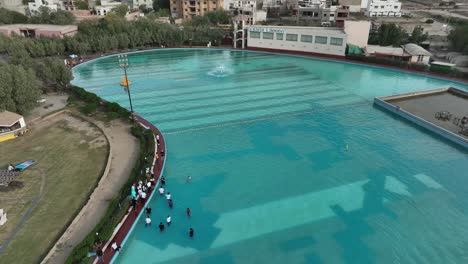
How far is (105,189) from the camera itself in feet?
61.1

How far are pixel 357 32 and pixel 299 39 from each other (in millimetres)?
9042

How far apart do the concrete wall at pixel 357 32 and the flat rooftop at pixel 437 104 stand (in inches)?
735

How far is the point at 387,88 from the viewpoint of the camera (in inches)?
1442

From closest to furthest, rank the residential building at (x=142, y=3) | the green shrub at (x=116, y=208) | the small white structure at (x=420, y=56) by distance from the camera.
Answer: the green shrub at (x=116, y=208), the small white structure at (x=420, y=56), the residential building at (x=142, y=3)

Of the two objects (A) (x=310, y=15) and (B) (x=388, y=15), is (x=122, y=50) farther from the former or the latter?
(B) (x=388, y=15)

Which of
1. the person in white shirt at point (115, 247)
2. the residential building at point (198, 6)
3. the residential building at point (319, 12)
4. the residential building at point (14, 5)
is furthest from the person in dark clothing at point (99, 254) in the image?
the residential building at point (14, 5)

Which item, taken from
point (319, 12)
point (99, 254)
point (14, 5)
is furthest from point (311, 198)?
point (14, 5)

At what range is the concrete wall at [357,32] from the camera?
48656mm

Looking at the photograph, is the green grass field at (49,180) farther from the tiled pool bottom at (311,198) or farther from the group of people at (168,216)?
the tiled pool bottom at (311,198)

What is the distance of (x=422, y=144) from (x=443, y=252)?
454 inches

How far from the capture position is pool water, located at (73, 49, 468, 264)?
49.3 ft

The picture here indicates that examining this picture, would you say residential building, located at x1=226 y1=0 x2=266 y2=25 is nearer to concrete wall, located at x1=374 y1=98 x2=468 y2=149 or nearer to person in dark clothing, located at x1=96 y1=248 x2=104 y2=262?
concrete wall, located at x1=374 y1=98 x2=468 y2=149

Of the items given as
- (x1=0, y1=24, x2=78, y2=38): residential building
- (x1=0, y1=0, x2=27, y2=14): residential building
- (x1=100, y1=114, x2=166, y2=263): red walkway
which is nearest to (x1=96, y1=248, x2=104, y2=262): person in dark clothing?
(x1=100, y1=114, x2=166, y2=263): red walkway

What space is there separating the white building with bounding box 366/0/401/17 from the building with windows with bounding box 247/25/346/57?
5289cm
